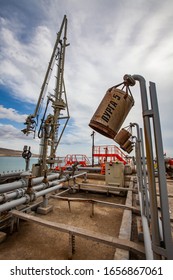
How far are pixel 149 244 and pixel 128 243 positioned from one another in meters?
0.38

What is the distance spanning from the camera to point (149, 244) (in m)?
1.42

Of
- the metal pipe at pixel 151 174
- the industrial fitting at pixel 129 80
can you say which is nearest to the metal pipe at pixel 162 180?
the metal pipe at pixel 151 174

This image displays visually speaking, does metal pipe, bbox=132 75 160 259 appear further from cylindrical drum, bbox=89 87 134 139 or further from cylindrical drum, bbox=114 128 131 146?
cylindrical drum, bbox=114 128 131 146

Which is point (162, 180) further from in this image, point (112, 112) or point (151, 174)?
point (112, 112)

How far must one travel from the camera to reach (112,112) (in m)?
1.25

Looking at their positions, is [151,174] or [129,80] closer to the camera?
[151,174]

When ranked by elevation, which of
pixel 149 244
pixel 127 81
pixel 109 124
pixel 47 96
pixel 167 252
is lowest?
pixel 149 244

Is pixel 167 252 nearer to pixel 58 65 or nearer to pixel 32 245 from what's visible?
pixel 32 245

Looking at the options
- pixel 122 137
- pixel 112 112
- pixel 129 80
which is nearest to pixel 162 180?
pixel 112 112

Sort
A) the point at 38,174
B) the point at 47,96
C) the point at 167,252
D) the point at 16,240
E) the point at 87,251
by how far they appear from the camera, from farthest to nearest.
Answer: the point at 47,96 < the point at 38,174 < the point at 16,240 < the point at 87,251 < the point at 167,252

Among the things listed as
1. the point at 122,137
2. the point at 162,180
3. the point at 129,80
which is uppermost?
the point at 129,80

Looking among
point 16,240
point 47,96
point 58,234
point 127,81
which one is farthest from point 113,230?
point 47,96

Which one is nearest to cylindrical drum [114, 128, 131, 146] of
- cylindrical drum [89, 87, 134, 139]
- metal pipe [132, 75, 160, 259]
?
cylindrical drum [89, 87, 134, 139]

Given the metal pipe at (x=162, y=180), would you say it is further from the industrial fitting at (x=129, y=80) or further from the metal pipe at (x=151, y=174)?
the industrial fitting at (x=129, y=80)
